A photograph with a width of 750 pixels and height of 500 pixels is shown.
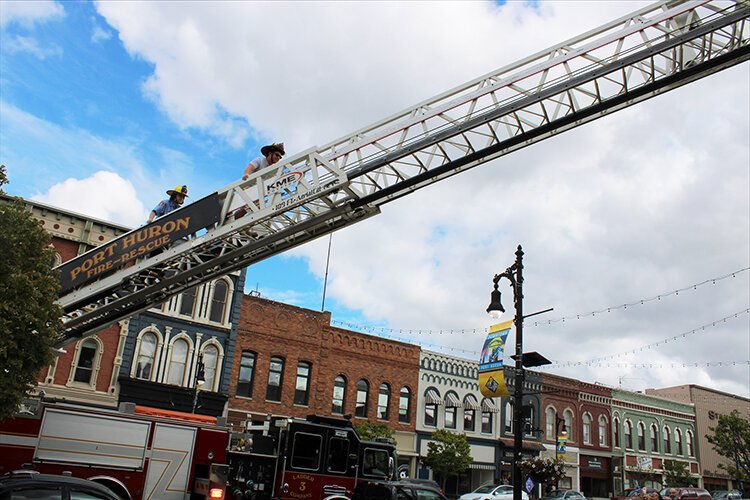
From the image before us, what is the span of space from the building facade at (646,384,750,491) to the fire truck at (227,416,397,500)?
144 feet

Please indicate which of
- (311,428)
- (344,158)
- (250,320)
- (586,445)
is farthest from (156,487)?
(586,445)

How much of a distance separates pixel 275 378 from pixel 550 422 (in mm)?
20340

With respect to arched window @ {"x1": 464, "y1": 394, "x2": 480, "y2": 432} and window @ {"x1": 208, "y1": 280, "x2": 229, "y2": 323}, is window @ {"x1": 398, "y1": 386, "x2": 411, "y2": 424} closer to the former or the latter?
arched window @ {"x1": 464, "y1": 394, "x2": 480, "y2": 432}

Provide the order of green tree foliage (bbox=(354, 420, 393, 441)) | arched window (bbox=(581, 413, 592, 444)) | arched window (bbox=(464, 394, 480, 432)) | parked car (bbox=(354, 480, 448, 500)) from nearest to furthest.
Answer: parked car (bbox=(354, 480, 448, 500))
green tree foliage (bbox=(354, 420, 393, 441))
arched window (bbox=(464, 394, 480, 432))
arched window (bbox=(581, 413, 592, 444))

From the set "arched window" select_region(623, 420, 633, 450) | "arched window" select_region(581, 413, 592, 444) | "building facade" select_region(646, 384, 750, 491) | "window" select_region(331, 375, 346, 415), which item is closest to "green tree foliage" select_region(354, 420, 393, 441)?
"window" select_region(331, 375, 346, 415)

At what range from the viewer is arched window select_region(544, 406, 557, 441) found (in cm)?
4057

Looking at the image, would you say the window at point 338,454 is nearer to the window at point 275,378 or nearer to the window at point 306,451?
the window at point 306,451

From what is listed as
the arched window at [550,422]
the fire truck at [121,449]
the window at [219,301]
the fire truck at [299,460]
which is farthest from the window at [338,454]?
the arched window at [550,422]

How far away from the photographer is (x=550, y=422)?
1615 inches

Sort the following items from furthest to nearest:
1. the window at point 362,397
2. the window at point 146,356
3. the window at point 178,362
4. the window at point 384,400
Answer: the window at point 384,400
the window at point 362,397
the window at point 178,362
the window at point 146,356

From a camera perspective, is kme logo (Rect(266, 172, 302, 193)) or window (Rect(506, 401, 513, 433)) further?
window (Rect(506, 401, 513, 433))

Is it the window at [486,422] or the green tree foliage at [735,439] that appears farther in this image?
the green tree foliage at [735,439]

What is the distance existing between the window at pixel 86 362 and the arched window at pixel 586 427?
104 feet

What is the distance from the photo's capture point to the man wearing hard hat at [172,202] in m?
12.2
